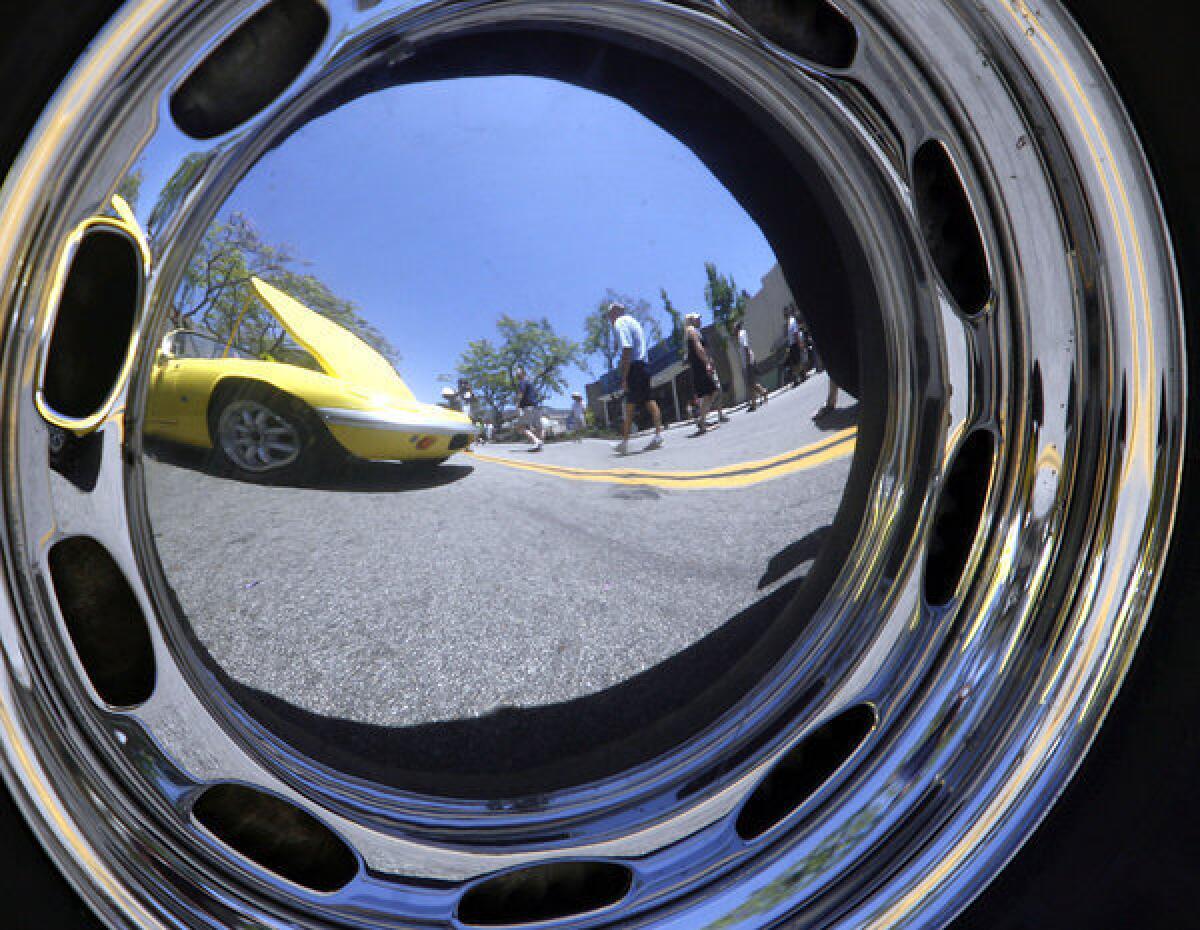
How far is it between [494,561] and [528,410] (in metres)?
0.19

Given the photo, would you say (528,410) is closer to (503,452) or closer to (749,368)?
(503,452)

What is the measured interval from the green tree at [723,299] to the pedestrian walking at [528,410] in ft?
0.77

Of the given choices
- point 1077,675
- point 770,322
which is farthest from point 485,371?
point 1077,675

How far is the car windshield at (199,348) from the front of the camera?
66 cm

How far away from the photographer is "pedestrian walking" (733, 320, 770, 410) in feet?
2.66

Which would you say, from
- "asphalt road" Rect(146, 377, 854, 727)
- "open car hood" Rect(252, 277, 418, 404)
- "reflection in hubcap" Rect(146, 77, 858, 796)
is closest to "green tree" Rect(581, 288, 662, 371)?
"reflection in hubcap" Rect(146, 77, 858, 796)

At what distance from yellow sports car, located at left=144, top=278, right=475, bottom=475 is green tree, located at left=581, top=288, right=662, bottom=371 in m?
0.17

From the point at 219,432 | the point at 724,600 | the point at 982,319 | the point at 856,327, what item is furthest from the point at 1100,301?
the point at 219,432

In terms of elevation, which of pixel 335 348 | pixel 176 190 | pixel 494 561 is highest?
pixel 176 190

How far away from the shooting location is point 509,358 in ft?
2.45

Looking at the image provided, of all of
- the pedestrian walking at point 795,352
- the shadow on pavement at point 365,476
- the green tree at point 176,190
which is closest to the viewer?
the green tree at point 176,190

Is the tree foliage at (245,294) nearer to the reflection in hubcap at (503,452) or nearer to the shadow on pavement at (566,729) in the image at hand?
the reflection in hubcap at (503,452)

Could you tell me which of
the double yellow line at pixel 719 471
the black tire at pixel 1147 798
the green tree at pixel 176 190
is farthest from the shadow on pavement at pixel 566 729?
the green tree at pixel 176 190

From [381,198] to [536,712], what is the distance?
648 millimetres
